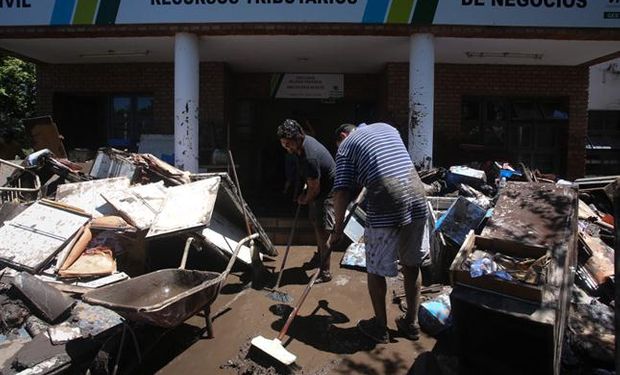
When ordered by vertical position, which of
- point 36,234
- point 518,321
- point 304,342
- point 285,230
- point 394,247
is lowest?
point 304,342

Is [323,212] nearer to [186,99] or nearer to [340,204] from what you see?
[340,204]

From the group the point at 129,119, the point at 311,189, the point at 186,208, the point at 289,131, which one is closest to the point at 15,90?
the point at 129,119

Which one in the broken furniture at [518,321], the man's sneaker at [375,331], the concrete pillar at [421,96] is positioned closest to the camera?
the broken furniture at [518,321]

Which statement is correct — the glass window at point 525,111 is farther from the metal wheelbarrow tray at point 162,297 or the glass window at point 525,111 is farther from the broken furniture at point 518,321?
the metal wheelbarrow tray at point 162,297

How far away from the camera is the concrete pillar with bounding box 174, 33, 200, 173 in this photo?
7.42 m

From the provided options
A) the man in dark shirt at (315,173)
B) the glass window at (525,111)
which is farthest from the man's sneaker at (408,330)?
the glass window at (525,111)

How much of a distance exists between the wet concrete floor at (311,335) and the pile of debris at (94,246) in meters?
0.33

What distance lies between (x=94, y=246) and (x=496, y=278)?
4.00m

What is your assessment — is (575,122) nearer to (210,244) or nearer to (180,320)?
(210,244)

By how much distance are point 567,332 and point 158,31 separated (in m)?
6.75

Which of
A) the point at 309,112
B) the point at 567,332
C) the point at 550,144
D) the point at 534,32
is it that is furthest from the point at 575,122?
the point at 567,332

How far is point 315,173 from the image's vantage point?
507cm

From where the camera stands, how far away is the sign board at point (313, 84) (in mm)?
10258

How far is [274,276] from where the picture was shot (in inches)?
218
